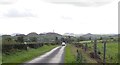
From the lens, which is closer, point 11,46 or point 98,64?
point 98,64

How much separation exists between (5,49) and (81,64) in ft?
60.5

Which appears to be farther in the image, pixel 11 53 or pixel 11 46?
pixel 11 46

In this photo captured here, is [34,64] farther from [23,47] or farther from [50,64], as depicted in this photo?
[23,47]

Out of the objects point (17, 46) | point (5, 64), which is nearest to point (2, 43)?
point (17, 46)

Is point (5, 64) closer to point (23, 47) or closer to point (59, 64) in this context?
point (59, 64)

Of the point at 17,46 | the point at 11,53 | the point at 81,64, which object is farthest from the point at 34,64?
the point at 17,46

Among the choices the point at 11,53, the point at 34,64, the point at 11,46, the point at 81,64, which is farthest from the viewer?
the point at 11,46

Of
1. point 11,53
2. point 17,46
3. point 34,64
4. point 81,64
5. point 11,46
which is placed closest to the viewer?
point 81,64

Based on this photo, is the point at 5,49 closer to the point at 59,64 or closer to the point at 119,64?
the point at 59,64

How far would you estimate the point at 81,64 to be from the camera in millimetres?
26438

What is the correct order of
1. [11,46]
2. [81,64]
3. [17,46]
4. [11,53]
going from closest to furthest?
[81,64]
[11,53]
[11,46]
[17,46]

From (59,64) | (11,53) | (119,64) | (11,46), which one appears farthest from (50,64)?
(11,46)

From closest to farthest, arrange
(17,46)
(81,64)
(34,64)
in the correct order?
(81,64) → (34,64) → (17,46)

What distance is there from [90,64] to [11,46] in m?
21.7
